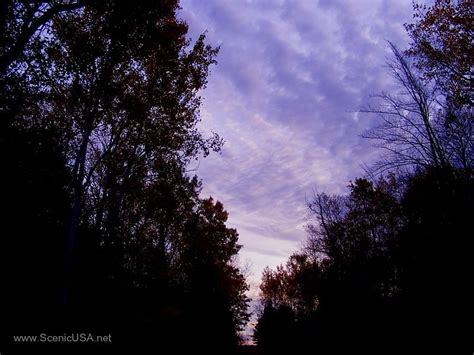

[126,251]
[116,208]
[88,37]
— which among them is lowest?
[126,251]

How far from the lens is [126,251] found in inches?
615

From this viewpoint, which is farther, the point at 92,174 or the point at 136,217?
the point at 136,217

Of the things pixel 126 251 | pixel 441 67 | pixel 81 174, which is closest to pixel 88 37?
pixel 81 174

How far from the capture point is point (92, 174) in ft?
37.6

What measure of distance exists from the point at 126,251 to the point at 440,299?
1489 cm

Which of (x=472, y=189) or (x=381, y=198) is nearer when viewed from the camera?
(x=472, y=189)

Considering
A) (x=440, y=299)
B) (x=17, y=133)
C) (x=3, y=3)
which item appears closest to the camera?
(x=3, y=3)

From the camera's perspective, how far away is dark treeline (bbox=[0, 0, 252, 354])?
7.06 m

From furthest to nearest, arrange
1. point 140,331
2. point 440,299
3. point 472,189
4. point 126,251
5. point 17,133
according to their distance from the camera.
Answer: point 126,251, point 17,133, point 140,331, point 472,189, point 440,299

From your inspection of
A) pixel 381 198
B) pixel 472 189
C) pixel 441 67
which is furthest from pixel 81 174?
pixel 381 198

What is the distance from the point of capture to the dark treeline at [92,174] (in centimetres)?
706

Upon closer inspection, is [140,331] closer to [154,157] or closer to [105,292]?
[105,292]

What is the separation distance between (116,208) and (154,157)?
2.91m

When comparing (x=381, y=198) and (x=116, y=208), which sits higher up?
(x=381, y=198)
